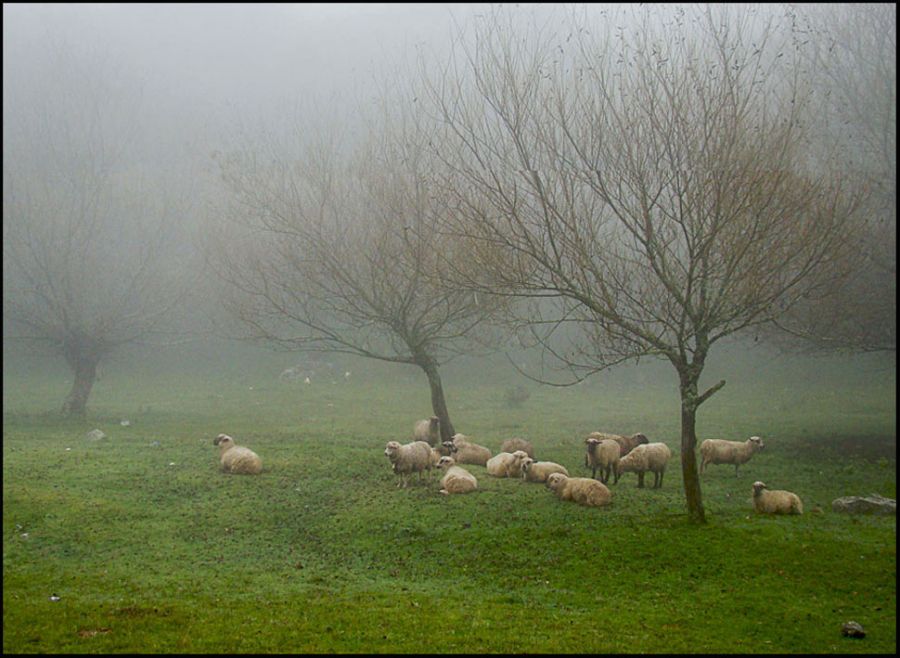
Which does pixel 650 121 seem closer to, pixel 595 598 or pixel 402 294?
pixel 595 598

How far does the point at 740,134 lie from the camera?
11984 millimetres

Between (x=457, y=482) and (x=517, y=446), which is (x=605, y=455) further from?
(x=517, y=446)

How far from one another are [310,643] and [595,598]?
12.4ft

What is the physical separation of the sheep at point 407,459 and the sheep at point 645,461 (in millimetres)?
3991

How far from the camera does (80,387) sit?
1085 inches

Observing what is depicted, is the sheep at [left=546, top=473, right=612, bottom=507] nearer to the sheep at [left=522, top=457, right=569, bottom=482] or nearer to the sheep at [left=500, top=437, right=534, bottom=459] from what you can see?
the sheep at [left=522, top=457, right=569, bottom=482]

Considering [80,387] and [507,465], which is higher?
[80,387]

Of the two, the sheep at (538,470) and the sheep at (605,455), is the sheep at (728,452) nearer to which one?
the sheep at (605,455)

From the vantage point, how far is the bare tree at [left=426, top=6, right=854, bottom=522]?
11.8 m

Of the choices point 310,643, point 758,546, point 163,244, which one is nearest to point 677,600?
point 758,546

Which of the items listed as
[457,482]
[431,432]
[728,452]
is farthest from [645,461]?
[431,432]

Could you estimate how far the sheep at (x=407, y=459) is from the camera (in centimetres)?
1527

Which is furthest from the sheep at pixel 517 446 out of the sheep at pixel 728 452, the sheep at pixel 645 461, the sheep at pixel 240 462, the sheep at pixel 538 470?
the sheep at pixel 240 462

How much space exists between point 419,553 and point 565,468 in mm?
5411
